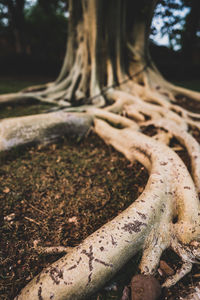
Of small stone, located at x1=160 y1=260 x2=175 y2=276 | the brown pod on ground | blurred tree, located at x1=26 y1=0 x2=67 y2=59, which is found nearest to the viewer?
the brown pod on ground

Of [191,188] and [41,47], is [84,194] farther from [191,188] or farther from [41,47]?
[41,47]

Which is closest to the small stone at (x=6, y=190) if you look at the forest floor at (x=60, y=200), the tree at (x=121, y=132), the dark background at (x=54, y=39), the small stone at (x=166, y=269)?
the forest floor at (x=60, y=200)

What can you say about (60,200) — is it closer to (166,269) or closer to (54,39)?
(166,269)

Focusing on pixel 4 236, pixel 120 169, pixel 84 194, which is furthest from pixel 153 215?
pixel 4 236

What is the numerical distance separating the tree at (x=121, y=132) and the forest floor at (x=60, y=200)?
10 centimetres

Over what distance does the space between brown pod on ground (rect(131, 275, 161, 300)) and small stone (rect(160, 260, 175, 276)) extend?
0.14m

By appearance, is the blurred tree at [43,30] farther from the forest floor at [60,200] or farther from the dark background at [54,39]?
the forest floor at [60,200]

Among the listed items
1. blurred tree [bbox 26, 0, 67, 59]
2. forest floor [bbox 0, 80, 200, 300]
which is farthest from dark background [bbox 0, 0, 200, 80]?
forest floor [bbox 0, 80, 200, 300]

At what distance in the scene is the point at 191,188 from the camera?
1.45m

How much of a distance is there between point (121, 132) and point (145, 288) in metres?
1.76

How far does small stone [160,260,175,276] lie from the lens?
44.8 inches

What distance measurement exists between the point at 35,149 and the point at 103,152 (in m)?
0.89

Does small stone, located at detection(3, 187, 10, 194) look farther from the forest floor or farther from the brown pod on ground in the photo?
the brown pod on ground

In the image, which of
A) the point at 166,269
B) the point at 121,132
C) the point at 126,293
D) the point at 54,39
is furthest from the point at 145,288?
the point at 54,39
